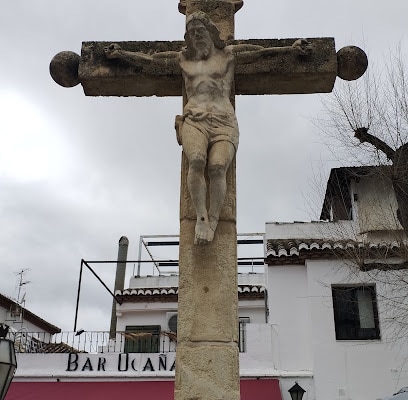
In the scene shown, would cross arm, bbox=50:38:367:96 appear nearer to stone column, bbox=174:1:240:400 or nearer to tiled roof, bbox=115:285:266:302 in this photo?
stone column, bbox=174:1:240:400

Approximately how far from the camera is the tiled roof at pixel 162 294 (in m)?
A: 19.6

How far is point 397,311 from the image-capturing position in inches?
558

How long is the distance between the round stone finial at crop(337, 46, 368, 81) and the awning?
10788mm

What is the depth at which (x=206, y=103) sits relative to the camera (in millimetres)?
4219

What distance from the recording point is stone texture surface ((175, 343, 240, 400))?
3533 millimetres

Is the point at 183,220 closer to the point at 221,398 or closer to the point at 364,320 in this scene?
the point at 221,398

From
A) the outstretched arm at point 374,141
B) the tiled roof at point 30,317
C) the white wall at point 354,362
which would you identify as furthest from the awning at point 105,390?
the tiled roof at point 30,317

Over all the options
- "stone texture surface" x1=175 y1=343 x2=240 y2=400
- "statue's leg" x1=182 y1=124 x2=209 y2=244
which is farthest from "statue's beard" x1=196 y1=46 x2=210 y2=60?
"stone texture surface" x1=175 y1=343 x2=240 y2=400

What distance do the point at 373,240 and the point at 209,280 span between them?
1261cm

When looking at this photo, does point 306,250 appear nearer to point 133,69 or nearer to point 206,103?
point 133,69

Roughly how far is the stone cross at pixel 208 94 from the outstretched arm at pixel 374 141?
605 centimetres

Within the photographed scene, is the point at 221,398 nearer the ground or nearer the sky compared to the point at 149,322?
nearer the ground

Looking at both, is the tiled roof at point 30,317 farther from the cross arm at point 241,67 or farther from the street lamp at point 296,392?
the cross arm at point 241,67

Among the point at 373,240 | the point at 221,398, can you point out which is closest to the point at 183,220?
the point at 221,398
